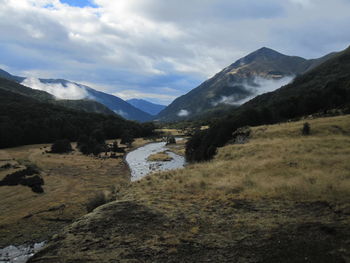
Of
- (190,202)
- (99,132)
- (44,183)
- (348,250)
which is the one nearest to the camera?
(348,250)

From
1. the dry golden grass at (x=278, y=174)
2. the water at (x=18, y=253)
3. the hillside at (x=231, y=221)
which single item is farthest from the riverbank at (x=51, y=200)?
the hillside at (x=231, y=221)

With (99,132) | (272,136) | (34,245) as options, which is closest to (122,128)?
(99,132)

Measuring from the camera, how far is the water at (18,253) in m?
23.8

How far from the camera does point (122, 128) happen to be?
166 m

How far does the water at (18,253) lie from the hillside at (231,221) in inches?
338

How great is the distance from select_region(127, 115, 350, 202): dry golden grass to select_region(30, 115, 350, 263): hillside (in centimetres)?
8

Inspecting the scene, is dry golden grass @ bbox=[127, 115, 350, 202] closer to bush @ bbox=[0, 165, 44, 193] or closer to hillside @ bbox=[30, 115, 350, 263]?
hillside @ bbox=[30, 115, 350, 263]

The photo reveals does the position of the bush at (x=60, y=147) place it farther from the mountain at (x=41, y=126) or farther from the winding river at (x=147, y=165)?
the winding river at (x=147, y=165)

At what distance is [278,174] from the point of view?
82.9 ft

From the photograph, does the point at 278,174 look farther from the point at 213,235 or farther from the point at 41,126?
the point at 41,126

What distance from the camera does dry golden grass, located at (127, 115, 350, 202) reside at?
2017cm

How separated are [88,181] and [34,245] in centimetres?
2795

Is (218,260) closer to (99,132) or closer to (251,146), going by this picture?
(251,146)

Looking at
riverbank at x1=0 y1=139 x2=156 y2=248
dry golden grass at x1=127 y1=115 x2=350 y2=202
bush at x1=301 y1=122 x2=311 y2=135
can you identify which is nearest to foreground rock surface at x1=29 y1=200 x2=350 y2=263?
dry golden grass at x1=127 y1=115 x2=350 y2=202
